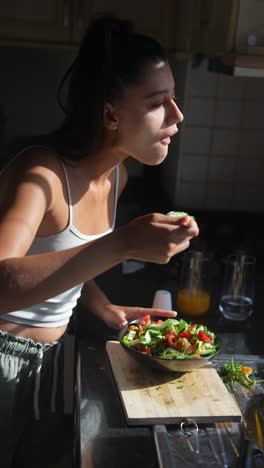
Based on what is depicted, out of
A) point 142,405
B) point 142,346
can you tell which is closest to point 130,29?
point 142,346

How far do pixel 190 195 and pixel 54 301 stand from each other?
106 centimetres

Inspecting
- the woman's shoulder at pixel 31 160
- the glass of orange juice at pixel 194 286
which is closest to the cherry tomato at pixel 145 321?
the glass of orange juice at pixel 194 286

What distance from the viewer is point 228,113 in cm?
218

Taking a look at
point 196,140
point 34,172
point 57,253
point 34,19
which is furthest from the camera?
point 196,140

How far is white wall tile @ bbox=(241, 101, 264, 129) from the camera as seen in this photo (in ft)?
7.14

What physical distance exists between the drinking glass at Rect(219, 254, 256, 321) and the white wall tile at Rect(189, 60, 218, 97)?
2.57ft

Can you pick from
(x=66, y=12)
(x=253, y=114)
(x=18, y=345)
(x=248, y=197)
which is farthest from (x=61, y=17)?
(x=18, y=345)

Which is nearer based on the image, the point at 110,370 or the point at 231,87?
the point at 110,370

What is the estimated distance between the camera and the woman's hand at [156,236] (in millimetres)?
1021

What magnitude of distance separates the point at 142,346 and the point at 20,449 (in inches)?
16.4

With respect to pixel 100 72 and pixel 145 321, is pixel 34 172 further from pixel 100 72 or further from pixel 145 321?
pixel 145 321

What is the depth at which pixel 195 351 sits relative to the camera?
119cm

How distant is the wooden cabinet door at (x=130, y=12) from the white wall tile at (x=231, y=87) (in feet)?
0.90

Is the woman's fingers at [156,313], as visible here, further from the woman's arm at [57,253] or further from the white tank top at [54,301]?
the woman's arm at [57,253]
